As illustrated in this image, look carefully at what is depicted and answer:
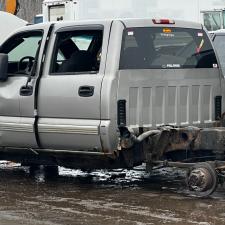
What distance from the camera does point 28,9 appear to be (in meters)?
33.6

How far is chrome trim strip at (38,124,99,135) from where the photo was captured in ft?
25.9

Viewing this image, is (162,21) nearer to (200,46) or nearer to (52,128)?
(200,46)

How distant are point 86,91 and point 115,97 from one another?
380 millimetres

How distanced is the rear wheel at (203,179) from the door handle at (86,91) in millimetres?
1413

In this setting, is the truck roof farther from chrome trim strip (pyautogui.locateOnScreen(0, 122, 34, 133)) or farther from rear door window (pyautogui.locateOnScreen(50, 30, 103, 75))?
chrome trim strip (pyautogui.locateOnScreen(0, 122, 34, 133))

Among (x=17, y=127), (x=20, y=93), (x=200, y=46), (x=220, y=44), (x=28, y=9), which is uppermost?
(x=200, y=46)

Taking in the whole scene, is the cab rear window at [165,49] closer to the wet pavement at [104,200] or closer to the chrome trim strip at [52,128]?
the chrome trim strip at [52,128]

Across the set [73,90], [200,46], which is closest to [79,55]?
[73,90]

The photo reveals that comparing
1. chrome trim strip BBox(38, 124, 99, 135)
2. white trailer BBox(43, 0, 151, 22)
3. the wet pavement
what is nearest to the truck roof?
chrome trim strip BBox(38, 124, 99, 135)

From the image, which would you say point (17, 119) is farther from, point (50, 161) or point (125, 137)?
point (125, 137)

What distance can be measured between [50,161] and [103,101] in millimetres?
1328

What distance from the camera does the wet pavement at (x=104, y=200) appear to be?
22.3 feet

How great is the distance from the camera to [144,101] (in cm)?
806

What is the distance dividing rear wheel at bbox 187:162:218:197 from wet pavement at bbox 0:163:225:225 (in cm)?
13
